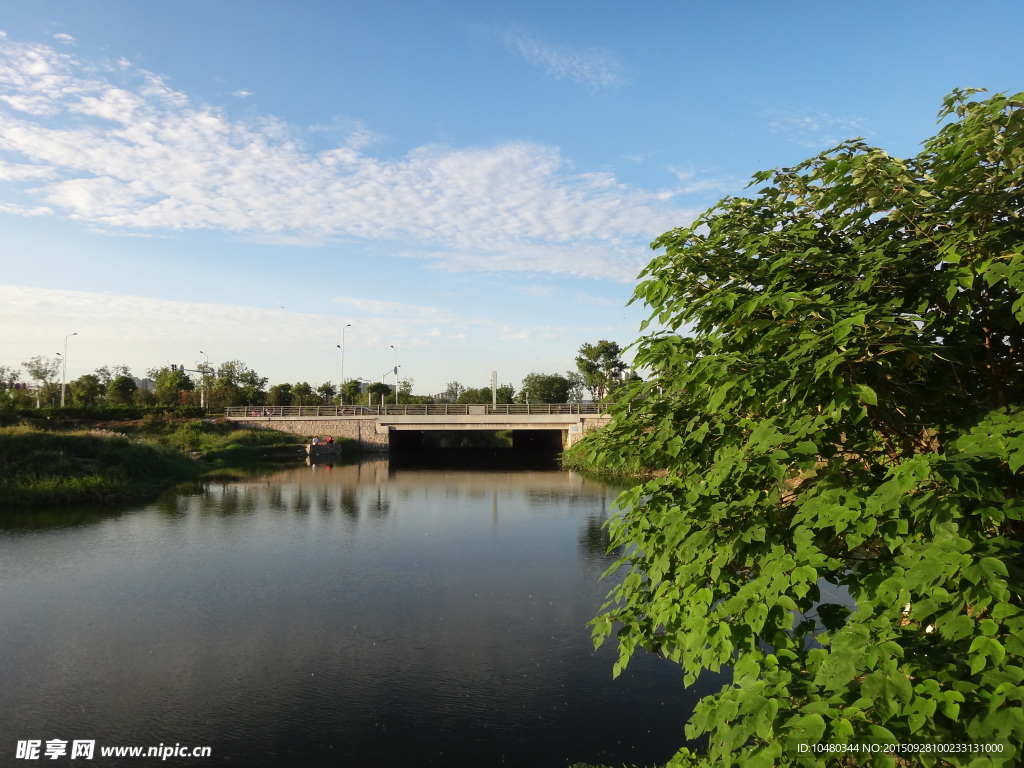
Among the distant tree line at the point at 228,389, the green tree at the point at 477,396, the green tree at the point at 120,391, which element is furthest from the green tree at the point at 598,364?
the green tree at the point at 120,391

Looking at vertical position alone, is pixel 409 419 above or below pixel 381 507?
above

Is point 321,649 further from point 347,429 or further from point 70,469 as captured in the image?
point 347,429

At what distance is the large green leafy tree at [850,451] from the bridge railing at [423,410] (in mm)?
54204

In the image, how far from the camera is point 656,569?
5.35 meters

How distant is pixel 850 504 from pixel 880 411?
97 centimetres

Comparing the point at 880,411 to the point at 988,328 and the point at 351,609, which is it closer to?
the point at 988,328

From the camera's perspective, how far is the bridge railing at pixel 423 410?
61188mm

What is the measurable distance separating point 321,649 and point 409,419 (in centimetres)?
5066

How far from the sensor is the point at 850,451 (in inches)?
202

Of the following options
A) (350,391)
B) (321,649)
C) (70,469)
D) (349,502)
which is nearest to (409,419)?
(349,502)

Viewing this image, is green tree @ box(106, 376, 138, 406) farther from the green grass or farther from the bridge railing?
the green grass

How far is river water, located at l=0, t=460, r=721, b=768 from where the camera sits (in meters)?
9.17

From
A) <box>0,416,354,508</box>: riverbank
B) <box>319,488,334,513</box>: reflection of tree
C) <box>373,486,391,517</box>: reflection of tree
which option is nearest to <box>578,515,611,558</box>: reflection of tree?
<box>373,486,391,517</box>: reflection of tree

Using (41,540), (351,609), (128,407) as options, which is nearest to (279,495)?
(41,540)
